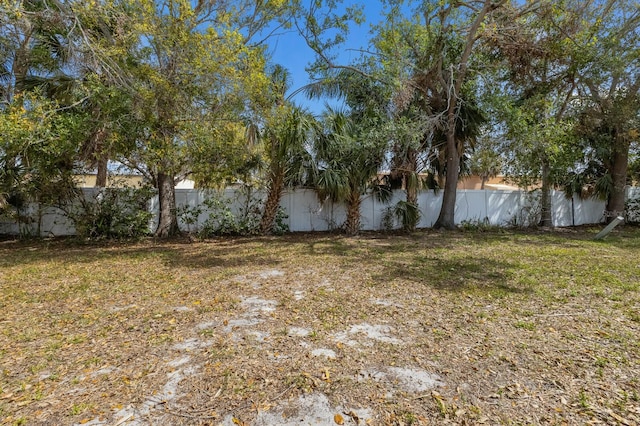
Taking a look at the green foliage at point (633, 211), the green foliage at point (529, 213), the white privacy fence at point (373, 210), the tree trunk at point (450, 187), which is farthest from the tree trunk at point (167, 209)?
the green foliage at point (633, 211)

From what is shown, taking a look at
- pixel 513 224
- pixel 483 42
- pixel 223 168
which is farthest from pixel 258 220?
pixel 513 224

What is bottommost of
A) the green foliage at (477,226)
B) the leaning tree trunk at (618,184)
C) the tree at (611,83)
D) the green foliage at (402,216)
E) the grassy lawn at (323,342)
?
the grassy lawn at (323,342)

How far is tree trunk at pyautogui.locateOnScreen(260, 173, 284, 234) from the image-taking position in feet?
31.0

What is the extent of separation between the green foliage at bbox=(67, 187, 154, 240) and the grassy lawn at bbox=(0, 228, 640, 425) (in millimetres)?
2597

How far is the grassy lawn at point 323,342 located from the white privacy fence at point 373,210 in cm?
389

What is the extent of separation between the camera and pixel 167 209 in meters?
9.33

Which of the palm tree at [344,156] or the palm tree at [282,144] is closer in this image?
the palm tree at [282,144]

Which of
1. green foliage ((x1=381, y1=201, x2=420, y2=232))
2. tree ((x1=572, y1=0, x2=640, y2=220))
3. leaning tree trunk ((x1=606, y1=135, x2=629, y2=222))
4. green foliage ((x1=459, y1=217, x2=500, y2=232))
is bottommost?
green foliage ((x1=459, y1=217, x2=500, y2=232))

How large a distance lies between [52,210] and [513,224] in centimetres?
1433

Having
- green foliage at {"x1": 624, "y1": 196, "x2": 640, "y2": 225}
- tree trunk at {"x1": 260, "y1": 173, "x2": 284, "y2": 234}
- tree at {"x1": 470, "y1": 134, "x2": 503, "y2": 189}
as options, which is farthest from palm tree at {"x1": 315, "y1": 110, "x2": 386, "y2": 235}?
green foliage at {"x1": 624, "y1": 196, "x2": 640, "y2": 225}

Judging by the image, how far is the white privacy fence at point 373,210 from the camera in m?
9.31

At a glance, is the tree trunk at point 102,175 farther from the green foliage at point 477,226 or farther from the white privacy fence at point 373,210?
the green foliage at point 477,226

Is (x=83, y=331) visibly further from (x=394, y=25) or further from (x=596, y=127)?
(x=596, y=127)

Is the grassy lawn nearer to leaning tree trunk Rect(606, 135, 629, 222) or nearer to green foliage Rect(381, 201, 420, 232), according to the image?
green foliage Rect(381, 201, 420, 232)
